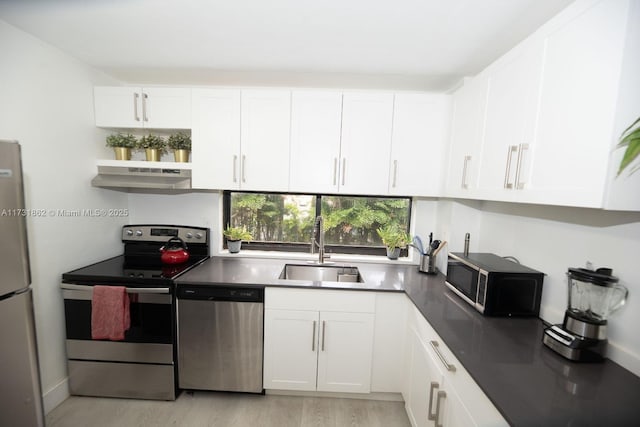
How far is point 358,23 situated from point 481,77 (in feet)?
2.84

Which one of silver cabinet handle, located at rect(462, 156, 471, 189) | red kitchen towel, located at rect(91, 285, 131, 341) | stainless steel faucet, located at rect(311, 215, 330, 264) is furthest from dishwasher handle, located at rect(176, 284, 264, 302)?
silver cabinet handle, located at rect(462, 156, 471, 189)

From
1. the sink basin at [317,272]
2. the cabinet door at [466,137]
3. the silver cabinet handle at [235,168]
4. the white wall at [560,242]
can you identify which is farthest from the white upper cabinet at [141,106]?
the white wall at [560,242]

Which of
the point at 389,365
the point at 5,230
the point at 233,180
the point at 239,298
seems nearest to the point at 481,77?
the point at 233,180

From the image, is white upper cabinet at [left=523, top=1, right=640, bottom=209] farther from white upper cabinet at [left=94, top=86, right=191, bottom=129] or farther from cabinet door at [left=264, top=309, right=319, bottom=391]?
white upper cabinet at [left=94, top=86, right=191, bottom=129]

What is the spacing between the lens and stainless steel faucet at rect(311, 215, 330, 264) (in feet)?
7.86

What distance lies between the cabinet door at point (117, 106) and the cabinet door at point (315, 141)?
129 cm

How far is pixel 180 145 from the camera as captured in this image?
7.20ft

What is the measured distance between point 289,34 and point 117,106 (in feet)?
5.26

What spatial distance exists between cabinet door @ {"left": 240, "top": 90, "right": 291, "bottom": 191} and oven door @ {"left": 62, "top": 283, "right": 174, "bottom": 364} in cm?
108

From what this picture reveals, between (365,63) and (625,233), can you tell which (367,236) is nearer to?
(365,63)

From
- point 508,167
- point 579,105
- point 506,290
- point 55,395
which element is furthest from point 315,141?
point 55,395

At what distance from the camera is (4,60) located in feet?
5.02

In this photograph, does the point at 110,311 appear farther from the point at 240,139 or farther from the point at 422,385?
the point at 422,385

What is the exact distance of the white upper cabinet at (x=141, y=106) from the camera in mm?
2105
